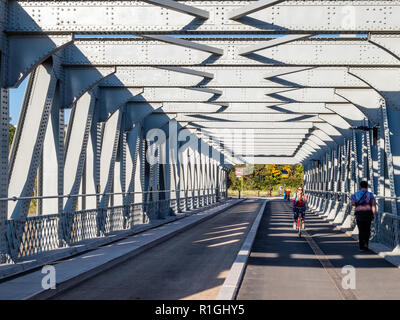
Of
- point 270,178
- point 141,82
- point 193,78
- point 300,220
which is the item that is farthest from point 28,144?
point 270,178

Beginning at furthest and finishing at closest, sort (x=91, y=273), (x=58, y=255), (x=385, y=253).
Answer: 1. (x=385, y=253)
2. (x=58, y=255)
3. (x=91, y=273)

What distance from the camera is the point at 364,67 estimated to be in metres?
16.1

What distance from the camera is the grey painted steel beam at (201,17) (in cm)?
1197

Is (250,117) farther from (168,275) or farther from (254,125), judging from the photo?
(168,275)

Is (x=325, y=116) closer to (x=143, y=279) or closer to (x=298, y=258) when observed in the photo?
(x=298, y=258)

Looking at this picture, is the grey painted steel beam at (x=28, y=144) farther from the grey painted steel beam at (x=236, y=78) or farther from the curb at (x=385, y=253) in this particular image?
the curb at (x=385, y=253)

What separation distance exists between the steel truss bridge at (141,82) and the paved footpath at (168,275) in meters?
1.96

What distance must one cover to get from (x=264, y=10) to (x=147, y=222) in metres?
13.1

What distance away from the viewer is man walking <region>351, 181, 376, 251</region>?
15.0 meters

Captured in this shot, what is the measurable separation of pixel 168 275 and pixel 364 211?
6010 millimetres

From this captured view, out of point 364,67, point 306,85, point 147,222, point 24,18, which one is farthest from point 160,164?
point 24,18

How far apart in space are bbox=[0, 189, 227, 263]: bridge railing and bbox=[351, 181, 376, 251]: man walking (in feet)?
21.4

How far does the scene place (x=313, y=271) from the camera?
37.8ft

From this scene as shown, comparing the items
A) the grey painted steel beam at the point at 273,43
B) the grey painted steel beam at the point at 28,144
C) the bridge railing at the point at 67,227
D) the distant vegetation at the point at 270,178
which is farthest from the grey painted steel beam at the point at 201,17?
the distant vegetation at the point at 270,178
